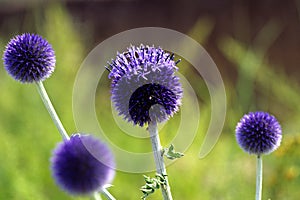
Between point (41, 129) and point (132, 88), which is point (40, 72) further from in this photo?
point (41, 129)

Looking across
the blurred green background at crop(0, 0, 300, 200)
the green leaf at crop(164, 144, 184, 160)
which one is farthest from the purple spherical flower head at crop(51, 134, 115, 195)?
the blurred green background at crop(0, 0, 300, 200)

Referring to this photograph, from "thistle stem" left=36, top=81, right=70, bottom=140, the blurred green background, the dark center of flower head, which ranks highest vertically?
the blurred green background

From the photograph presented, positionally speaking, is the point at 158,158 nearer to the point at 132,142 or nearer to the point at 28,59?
the point at 28,59

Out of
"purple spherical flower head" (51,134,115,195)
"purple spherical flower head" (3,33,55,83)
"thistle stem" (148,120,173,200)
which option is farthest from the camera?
"purple spherical flower head" (3,33,55,83)

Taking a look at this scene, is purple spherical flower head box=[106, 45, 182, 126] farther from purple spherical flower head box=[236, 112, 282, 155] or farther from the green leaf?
purple spherical flower head box=[236, 112, 282, 155]

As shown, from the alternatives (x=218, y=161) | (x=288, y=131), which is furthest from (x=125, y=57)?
(x=288, y=131)

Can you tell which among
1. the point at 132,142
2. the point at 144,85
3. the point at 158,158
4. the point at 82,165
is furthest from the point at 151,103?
the point at 132,142
